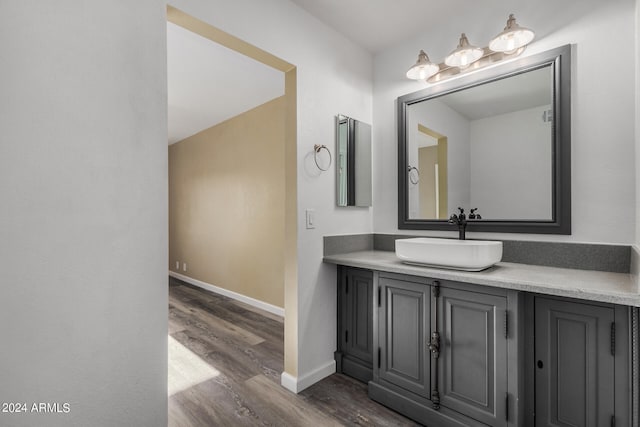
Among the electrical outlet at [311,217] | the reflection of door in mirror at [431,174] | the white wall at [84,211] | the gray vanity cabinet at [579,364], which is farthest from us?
the reflection of door in mirror at [431,174]

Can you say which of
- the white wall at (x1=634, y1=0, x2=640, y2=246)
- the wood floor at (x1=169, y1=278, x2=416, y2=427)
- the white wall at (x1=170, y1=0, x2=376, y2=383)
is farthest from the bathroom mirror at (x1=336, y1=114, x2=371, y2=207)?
the white wall at (x1=634, y1=0, x2=640, y2=246)

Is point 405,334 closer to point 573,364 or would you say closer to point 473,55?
point 573,364

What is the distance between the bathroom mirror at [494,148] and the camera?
1687mm

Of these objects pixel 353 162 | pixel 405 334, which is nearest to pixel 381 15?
pixel 353 162

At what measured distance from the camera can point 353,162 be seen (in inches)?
92.4

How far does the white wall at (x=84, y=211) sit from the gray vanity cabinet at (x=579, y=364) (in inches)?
68.0

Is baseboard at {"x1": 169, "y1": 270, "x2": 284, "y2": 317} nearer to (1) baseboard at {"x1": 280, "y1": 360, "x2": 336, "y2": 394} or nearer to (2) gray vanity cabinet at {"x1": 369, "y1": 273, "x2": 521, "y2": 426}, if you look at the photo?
(1) baseboard at {"x1": 280, "y1": 360, "x2": 336, "y2": 394}

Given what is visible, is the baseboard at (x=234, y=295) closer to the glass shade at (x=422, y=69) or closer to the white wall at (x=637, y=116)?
the glass shade at (x=422, y=69)

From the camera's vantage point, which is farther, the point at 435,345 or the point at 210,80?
Answer: the point at 210,80

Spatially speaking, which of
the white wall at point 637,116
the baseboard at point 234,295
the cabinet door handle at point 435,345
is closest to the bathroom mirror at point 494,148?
the white wall at point 637,116

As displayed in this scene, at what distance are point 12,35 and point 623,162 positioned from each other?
2.61 m

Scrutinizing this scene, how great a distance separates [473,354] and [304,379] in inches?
42.0

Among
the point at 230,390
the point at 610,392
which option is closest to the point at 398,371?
the point at 610,392

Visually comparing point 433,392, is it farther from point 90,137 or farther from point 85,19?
point 85,19
